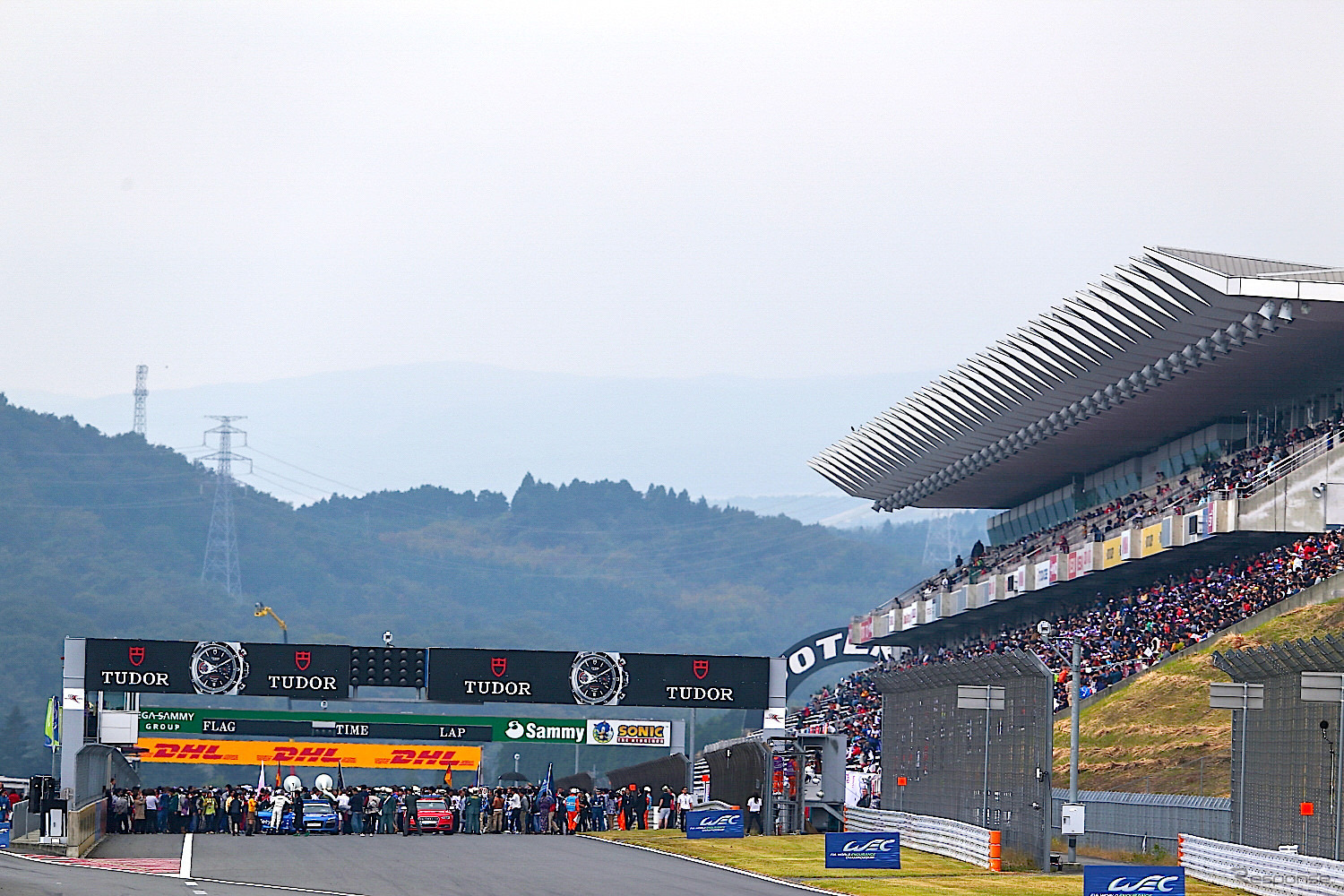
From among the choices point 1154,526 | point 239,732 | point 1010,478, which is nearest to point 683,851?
point 239,732

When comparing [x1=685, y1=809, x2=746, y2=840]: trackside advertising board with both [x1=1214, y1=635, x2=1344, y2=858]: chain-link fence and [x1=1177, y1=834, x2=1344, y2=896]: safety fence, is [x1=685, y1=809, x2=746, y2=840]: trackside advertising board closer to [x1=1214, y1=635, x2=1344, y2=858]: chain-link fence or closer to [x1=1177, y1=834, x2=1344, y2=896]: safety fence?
[x1=1177, y1=834, x2=1344, y2=896]: safety fence

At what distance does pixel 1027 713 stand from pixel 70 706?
2526 centimetres

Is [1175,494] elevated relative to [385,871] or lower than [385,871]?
elevated

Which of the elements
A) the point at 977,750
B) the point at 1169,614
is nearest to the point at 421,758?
the point at 1169,614

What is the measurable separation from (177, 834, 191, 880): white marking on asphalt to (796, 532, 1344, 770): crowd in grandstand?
729 inches

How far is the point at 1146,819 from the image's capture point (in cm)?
3164

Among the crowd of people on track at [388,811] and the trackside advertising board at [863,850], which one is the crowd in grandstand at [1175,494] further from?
the trackside advertising board at [863,850]

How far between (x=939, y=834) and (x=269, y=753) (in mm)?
26518

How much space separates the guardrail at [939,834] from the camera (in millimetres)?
31125

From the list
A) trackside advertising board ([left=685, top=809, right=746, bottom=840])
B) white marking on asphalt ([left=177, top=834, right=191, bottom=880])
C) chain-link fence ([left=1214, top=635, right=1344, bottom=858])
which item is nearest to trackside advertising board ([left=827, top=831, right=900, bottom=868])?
chain-link fence ([left=1214, top=635, right=1344, bottom=858])

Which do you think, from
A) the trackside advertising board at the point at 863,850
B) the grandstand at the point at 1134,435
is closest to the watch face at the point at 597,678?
the grandstand at the point at 1134,435

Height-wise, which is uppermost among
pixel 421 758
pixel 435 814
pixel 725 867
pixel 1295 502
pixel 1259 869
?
pixel 1295 502

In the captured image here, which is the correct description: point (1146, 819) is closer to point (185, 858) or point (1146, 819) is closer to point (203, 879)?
point (203, 879)

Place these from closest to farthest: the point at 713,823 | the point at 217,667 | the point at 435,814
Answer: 1. the point at 713,823
2. the point at 435,814
3. the point at 217,667
